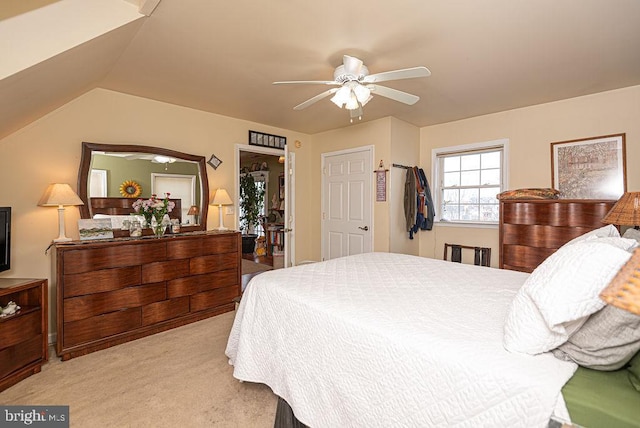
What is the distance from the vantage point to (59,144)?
2637 millimetres

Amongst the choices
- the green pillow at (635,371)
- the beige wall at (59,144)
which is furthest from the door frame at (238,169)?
the green pillow at (635,371)

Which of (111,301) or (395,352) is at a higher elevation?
(395,352)

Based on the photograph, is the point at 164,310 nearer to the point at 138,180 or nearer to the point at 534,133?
the point at 138,180

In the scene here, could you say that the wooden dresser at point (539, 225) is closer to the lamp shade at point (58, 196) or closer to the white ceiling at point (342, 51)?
the white ceiling at point (342, 51)

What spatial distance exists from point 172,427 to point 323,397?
3.08 feet

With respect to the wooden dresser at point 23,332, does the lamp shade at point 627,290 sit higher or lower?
higher

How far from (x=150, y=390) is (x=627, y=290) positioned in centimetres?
242

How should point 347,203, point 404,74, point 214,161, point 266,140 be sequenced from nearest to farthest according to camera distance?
point 404,74, point 214,161, point 266,140, point 347,203

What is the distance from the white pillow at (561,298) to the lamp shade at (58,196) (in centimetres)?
328

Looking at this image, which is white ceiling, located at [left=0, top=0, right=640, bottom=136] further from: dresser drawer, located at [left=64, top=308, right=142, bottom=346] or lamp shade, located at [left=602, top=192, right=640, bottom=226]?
dresser drawer, located at [left=64, top=308, right=142, bottom=346]

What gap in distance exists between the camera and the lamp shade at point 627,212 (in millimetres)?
1877

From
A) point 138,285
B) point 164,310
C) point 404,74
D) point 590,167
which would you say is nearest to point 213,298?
point 164,310

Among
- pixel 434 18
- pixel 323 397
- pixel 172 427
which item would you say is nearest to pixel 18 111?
pixel 172 427

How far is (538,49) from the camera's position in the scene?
84.6 inches
